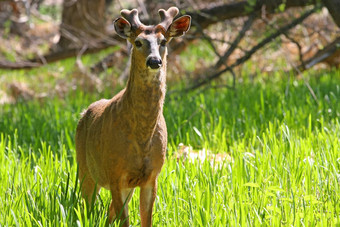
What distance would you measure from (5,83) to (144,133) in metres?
8.08

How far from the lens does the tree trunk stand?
9914 millimetres

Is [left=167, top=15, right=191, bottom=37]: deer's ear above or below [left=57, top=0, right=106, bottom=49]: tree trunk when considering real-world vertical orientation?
below

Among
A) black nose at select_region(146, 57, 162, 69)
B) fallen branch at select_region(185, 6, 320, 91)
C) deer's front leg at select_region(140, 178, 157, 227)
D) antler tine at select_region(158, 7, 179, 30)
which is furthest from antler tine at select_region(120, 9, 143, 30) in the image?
fallen branch at select_region(185, 6, 320, 91)

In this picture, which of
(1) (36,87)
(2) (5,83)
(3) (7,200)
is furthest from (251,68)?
(3) (7,200)

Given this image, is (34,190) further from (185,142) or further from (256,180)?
(185,142)

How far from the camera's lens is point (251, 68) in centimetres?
1070

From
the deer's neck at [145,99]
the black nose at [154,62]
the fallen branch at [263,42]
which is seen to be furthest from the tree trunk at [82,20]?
the black nose at [154,62]

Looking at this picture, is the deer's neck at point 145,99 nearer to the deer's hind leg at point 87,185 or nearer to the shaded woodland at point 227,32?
the deer's hind leg at point 87,185

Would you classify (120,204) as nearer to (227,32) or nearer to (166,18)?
(166,18)

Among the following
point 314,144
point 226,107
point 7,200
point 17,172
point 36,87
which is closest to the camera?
point 7,200

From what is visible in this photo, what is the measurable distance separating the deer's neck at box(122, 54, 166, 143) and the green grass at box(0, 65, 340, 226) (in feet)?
1.84

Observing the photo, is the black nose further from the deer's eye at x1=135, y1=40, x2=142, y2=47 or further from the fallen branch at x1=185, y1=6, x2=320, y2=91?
the fallen branch at x1=185, y1=6, x2=320, y2=91

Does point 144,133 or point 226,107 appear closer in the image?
point 144,133

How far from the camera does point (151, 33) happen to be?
3.42 m
